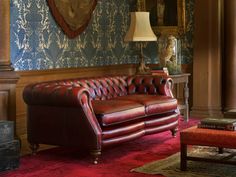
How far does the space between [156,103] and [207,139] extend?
1492 mm

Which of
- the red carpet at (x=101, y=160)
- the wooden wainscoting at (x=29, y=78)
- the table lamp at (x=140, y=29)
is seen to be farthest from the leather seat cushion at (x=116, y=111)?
the table lamp at (x=140, y=29)

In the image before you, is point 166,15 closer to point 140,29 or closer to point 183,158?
point 140,29

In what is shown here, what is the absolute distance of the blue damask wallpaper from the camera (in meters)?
5.89

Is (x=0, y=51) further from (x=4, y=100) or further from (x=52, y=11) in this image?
(x=52, y=11)

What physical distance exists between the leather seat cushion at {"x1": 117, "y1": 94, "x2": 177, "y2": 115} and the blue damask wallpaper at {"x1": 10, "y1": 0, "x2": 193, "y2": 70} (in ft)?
4.03

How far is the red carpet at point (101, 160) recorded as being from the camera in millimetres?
4352

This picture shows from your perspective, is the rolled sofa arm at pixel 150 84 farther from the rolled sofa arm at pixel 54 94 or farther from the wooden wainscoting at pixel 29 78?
the rolled sofa arm at pixel 54 94

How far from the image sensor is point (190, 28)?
26.3 ft

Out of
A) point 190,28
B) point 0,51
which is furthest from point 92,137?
point 190,28

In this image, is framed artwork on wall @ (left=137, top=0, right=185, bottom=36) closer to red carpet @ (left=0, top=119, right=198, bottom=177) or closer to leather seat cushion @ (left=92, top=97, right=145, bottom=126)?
red carpet @ (left=0, top=119, right=198, bottom=177)

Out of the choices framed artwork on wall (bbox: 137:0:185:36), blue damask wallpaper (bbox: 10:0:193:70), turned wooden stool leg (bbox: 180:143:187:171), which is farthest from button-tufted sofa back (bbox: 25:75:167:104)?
framed artwork on wall (bbox: 137:0:185:36)

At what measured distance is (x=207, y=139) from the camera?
164 inches

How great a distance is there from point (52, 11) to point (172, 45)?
197cm

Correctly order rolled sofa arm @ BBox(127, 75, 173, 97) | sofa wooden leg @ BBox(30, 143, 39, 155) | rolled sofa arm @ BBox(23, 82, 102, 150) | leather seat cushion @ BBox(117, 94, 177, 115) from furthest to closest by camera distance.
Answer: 1. rolled sofa arm @ BBox(127, 75, 173, 97)
2. leather seat cushion @ BBox(117, 94, 177, 115)
3. sofa wooden leg @ BBox(30, 143, 39, 155)
4. rolled sofa arm @ BBox(23, 82, 102, 150)
